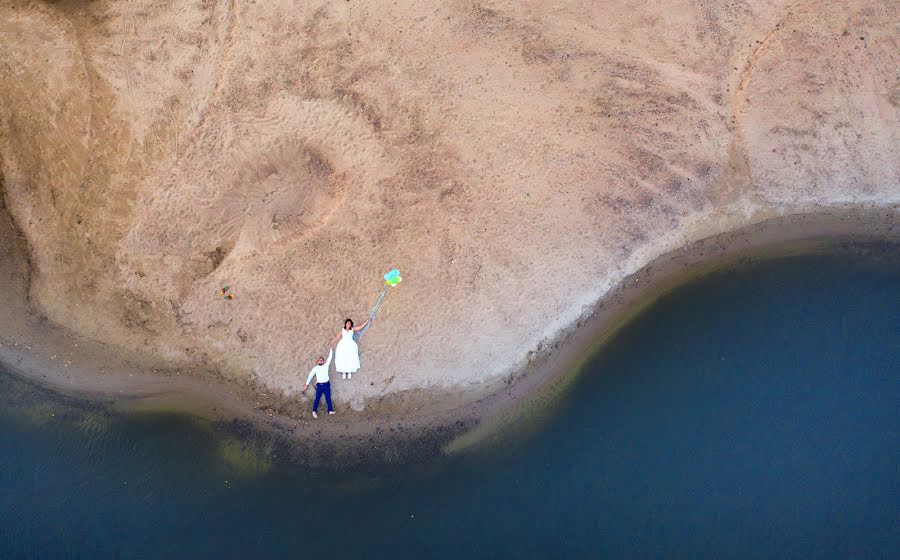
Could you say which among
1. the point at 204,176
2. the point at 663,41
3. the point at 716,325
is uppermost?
the point at 663,41

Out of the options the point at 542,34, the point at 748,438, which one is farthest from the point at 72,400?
the point at 748,438

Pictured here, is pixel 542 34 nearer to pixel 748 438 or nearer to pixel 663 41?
pixel 663 41

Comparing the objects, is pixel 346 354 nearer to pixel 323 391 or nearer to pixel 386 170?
pixel 323 391

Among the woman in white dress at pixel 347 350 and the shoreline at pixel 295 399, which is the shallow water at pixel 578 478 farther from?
the woman in white dress at pixel 347 350

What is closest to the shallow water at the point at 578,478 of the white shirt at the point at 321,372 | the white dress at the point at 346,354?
the white shirt at the point at 321,372

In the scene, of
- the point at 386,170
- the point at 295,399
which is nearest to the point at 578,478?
the point at 295,399

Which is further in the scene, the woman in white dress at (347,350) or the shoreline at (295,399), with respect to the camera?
the shoreline at (295,399)

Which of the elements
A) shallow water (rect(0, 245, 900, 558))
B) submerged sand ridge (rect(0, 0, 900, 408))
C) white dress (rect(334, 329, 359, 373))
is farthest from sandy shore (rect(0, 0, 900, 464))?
shallow water (rect(0, 245, 900, 558))
